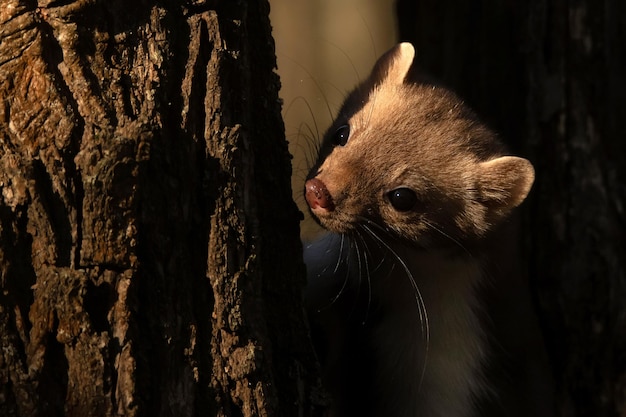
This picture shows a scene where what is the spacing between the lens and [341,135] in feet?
12.5

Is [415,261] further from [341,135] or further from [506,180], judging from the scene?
[341,135]

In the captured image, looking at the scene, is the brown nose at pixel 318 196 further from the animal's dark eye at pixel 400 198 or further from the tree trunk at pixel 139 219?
the tree trunk at pixel 139 219

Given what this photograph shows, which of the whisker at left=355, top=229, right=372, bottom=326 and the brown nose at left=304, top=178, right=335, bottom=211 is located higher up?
the brown nose at left=304, top=178, right=335, bottom=211

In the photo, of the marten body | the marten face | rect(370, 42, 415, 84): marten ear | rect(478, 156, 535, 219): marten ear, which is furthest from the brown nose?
rect(370, 42, 415, 84): marten ear

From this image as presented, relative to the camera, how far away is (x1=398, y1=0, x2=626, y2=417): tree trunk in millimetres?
4418

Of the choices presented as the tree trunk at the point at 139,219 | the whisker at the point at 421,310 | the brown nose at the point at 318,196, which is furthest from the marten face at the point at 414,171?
the tree trunk at the point at 139,219

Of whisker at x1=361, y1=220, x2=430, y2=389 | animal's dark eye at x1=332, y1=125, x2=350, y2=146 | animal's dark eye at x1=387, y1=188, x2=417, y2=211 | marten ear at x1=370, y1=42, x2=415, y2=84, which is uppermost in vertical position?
marten ear at x1=370, y1=42, x2=415, y2=84

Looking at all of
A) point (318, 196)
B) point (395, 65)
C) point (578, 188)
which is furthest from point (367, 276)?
point (578, 188)

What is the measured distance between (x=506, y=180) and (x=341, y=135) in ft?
2.37

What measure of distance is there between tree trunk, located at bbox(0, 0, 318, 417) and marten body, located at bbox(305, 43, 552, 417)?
0.90 meters

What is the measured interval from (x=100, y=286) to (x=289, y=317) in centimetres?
71

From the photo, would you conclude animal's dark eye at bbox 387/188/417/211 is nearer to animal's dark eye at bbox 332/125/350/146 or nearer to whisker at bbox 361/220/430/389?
whisker at bbox 361/220/430/389

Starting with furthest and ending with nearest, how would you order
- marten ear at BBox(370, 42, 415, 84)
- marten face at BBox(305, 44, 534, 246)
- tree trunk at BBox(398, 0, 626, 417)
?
tree trunk at BBox(398, 0, 626, 417) < marten ear at BBox(370, 42, 415, 84) < marten face at BBox(305, 44, 534, 246)

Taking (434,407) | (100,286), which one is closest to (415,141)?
(434,407)
